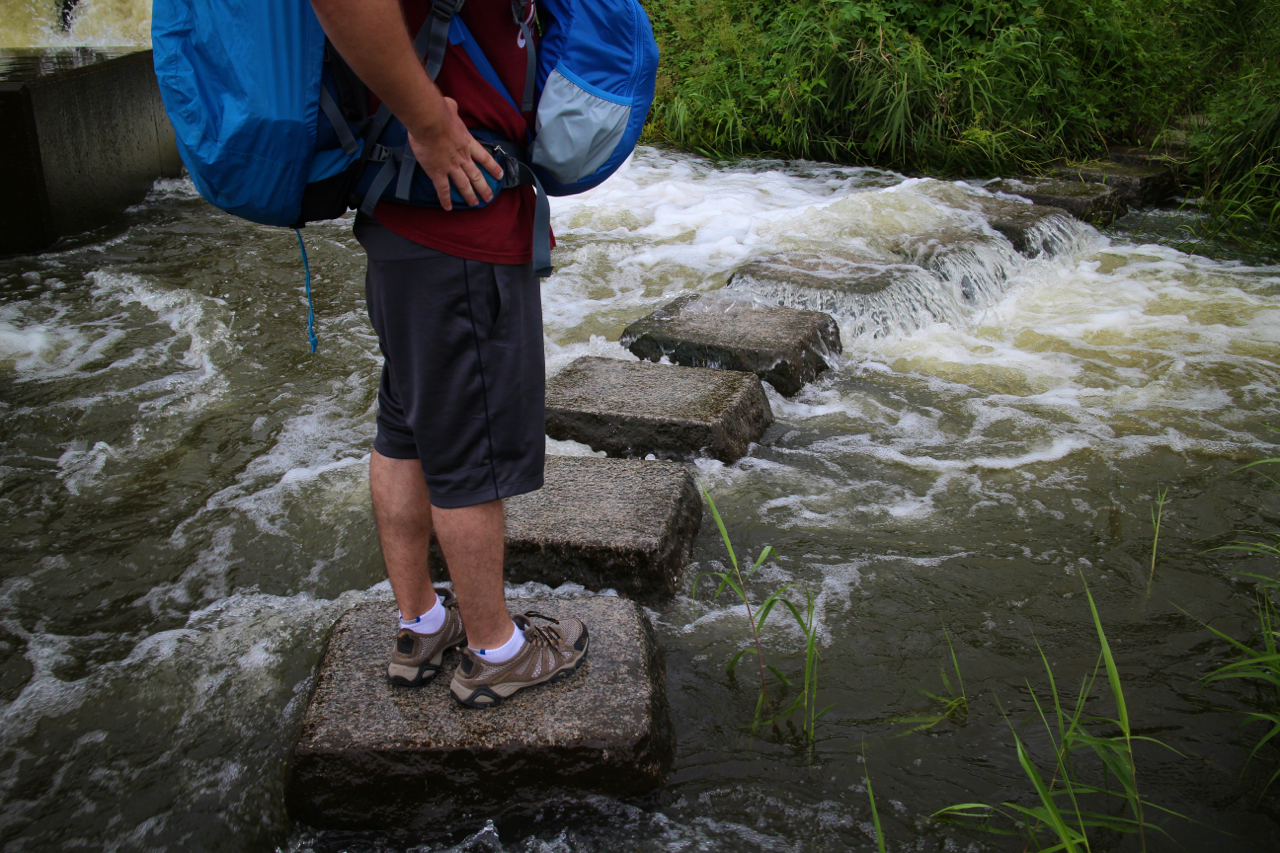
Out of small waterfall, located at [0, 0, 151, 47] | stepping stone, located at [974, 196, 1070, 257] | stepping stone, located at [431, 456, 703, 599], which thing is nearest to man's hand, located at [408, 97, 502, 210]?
stepping stone, located at [431, 456, 703, 599]

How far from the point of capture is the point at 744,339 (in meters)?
3.77

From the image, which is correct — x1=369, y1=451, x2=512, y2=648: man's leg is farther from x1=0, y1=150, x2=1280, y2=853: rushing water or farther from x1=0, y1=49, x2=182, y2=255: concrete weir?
x1=0, y1=49, x2=182, y2=255: concrete weir

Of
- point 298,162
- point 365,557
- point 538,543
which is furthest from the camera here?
point 365,557

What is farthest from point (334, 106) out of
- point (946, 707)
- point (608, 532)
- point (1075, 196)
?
point (1075, 196)

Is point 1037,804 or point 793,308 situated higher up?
point 793,308

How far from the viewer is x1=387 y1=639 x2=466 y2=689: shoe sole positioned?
1.90m

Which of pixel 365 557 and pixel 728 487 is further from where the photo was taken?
pixel 728 487

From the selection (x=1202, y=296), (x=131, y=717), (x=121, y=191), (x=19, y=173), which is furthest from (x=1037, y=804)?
(x=121, y=191)

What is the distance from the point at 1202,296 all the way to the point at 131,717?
16.5ft

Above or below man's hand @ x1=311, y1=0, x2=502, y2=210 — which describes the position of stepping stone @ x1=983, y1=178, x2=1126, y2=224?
below

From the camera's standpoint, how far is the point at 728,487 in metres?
3.02

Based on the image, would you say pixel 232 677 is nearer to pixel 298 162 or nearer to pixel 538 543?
pixel 538 543

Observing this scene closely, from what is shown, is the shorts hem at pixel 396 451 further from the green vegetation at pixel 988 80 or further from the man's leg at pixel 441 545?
the green vegetation at pixel 988 80

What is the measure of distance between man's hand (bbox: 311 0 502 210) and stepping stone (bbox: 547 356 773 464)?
168cm
